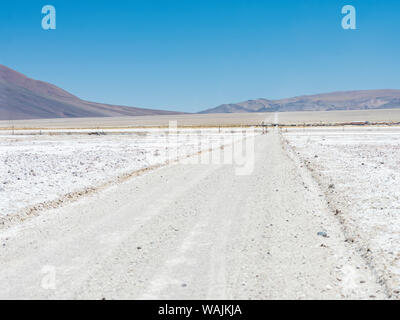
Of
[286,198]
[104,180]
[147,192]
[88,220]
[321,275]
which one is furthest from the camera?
[104,180]

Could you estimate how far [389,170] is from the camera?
15000 mm

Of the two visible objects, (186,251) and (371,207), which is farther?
(371,207)

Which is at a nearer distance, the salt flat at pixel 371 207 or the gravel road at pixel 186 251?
the gravel road at pixel 186 251

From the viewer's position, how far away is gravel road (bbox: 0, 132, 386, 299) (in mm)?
4848

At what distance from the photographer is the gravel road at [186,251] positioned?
4848 millimetres

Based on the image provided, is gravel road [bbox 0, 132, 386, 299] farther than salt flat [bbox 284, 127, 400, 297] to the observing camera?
No

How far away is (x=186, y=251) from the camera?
20.2ft

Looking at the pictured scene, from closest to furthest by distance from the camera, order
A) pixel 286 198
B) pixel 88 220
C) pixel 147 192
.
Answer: pixel 88 220 → pixel 286 198 → pixel 147 192

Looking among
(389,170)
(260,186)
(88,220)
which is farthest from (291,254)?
(389,170)
